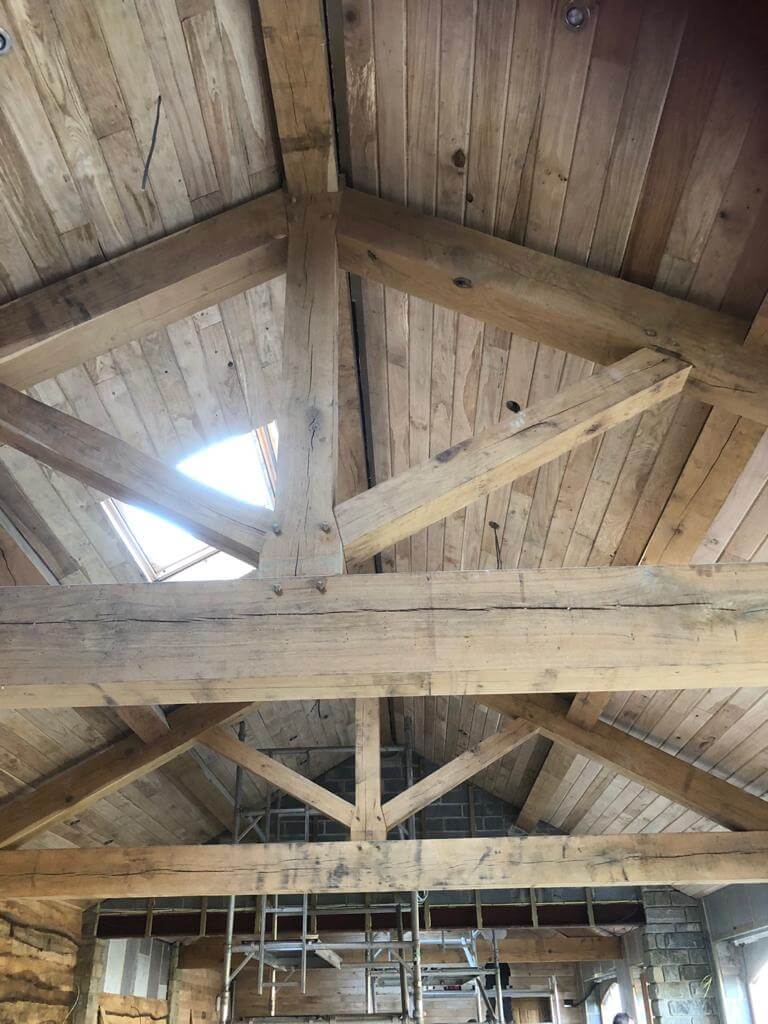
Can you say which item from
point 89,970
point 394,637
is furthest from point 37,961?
point 394,637

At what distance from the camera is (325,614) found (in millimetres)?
2152

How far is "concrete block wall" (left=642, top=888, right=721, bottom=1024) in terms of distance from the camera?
727cm

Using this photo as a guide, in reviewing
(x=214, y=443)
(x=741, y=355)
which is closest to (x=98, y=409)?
(x=214, y=443)

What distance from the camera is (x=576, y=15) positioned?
7.39ft

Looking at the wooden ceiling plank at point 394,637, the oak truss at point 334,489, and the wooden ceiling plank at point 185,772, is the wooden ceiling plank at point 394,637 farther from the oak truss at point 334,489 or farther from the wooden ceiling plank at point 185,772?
the wooden ceiling plank at point 185,772

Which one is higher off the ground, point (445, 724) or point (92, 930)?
point (445, 724)

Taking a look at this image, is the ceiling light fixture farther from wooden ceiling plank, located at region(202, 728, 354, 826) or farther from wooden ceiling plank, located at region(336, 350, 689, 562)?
wooden ceiling plank, located at region(202, 728, 354, 826)

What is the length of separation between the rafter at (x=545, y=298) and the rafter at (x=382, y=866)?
2.91m

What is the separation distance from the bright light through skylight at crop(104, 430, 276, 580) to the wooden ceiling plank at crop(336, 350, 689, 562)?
2.06m

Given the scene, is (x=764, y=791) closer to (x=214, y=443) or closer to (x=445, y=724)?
(x=445, y=724)

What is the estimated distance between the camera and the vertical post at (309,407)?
92.1 inches

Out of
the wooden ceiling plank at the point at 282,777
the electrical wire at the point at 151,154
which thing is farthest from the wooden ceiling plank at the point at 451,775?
the electrical wire at the point at 151,154

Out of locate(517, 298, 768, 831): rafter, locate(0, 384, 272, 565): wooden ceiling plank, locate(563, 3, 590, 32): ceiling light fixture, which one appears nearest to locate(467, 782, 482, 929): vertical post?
locate(517, 298, 768, 831): rafter

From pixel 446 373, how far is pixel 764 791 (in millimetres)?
3376
